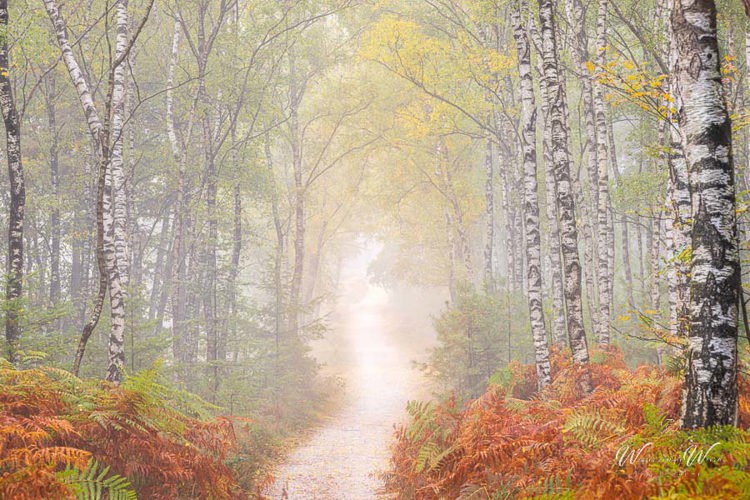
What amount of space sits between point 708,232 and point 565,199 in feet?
14.9

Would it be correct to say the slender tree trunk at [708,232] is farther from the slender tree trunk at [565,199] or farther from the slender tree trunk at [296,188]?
the slender tree trunk at [296,188]

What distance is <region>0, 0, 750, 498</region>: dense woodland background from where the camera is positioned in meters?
4.71

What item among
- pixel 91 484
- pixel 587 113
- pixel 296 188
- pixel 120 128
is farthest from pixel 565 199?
pixel 296 188

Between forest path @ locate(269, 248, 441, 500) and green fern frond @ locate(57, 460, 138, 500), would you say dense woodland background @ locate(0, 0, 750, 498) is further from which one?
forest path @ locate(269, 248, 441, 500)

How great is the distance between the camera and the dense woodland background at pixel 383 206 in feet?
15.4

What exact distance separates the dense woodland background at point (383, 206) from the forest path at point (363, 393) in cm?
98

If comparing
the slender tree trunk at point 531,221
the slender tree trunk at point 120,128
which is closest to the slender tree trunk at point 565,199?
the slender tree trunk at point 531,221

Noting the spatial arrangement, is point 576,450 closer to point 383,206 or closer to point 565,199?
point 565,199

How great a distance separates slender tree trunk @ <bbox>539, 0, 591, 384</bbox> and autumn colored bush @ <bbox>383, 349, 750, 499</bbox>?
549 millimetres

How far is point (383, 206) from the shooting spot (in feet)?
87.8

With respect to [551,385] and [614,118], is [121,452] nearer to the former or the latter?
[551,385]

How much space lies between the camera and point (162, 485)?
5652 mm

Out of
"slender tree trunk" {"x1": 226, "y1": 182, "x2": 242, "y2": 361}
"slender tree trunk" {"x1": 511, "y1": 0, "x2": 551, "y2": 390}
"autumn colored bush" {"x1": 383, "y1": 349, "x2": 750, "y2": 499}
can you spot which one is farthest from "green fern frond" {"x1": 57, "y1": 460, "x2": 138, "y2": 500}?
"slender tree trunk" {"x1": 226, "y1": 182, "x2": 242, "y2": 361}

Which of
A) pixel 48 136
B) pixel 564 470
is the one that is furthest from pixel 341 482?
pixel 48 136
